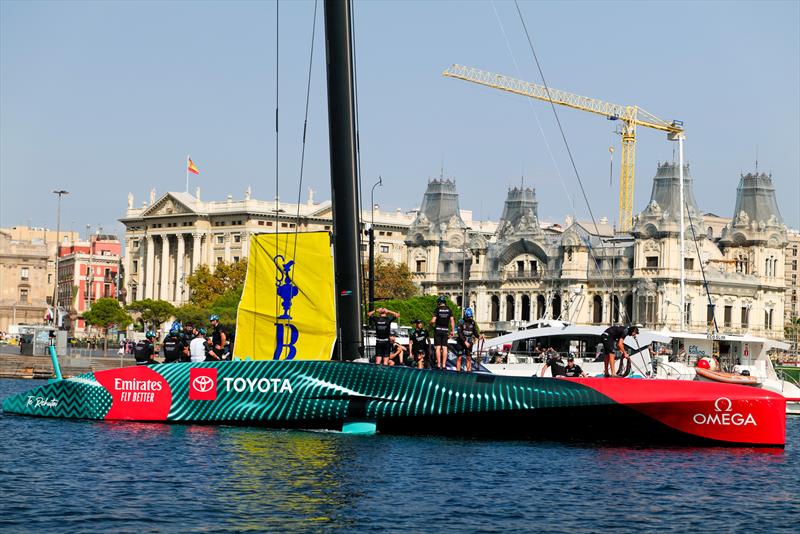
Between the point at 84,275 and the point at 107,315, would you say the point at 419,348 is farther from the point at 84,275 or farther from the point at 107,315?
the point at 84,275

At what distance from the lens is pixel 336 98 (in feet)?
90.7

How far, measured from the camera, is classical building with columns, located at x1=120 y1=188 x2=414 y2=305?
147250 millimetres

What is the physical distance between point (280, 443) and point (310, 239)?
4.25 meters

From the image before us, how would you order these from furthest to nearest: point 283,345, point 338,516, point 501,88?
1. point 501,88
2. point 283,345
3. point 338,516

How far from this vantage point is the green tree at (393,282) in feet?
391

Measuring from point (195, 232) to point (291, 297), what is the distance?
126 metres

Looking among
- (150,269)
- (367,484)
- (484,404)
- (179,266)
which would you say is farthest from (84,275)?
(367,484)

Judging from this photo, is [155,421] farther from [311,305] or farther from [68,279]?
[68,279]

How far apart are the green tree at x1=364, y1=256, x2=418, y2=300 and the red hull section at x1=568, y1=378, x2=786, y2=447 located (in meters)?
88.6

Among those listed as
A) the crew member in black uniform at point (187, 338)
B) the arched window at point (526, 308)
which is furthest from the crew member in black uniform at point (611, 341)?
the arched window at point (526, 308)

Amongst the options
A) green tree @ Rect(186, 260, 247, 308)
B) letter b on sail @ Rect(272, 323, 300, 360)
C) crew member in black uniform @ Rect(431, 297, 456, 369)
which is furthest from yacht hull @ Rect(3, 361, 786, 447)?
green tree @ Rect(186, 260, 247, 308)

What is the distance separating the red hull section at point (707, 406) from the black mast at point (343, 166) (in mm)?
4866

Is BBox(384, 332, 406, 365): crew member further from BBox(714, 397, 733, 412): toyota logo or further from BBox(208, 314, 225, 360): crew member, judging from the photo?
BBox(714, 397, 733, 412): toyota logo

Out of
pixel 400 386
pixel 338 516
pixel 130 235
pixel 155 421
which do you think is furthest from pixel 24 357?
pixel 130 235
